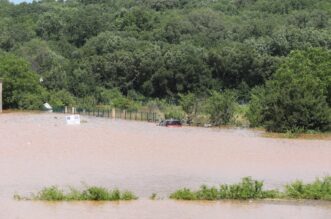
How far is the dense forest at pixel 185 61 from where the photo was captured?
1977 inches

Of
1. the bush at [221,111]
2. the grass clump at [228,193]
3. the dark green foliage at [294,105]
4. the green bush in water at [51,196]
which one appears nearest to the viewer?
the green bush in water at [51,196]

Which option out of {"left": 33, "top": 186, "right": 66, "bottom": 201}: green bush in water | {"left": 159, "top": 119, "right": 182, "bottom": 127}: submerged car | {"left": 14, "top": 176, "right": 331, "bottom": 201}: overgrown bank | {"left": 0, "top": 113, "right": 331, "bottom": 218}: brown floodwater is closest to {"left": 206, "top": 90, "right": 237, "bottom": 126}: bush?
{"left": 159, "top": 119, "right": 182, "bottom": 127}: submerged car

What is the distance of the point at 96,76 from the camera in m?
89.1

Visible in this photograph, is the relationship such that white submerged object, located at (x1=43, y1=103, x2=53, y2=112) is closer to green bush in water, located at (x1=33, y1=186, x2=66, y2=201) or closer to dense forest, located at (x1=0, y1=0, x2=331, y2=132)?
dense forest, located at (x1=0, y1=0, x2=331, y2=132)

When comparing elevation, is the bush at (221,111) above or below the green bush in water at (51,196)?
above

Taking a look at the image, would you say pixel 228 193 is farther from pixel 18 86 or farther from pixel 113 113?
pixel 18 86

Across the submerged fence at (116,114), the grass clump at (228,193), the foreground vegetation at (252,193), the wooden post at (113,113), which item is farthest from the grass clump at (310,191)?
the wooden post at (113,113)

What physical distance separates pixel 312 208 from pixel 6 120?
135ft

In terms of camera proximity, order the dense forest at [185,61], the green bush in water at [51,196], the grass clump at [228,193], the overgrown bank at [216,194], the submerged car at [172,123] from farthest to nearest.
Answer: the submerged car at [172,123] → the dense forest at [185,61] → the grass clump at [228,193] → the overgrown bank at [216,194] → the green bush in water at [51,196]

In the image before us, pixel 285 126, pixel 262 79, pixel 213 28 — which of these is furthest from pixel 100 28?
pixel 285 126

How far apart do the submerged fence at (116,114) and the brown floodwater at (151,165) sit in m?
13.4

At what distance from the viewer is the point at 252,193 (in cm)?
2005

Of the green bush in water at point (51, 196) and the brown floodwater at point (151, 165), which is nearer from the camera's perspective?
the brown floodwater at point (151, 165)

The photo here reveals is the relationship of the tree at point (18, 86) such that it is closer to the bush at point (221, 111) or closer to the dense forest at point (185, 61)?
the dense forest at point (185, 61)
